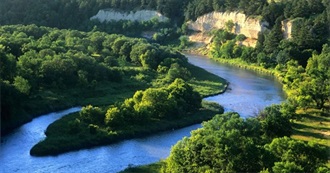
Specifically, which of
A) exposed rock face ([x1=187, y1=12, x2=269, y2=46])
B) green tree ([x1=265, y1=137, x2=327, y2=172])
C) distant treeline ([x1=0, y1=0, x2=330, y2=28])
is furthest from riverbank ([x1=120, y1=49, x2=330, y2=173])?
exposed rock face ([x1=187, y1=12, x2=269, y2=46])

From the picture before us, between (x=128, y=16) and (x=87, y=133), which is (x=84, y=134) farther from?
(x=128, y=16)

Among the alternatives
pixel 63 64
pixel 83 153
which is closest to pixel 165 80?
pixel 63 64

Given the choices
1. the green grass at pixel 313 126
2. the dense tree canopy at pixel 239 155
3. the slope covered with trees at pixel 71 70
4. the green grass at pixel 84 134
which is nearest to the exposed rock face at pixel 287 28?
the slope covered with trees at pixel 71 70

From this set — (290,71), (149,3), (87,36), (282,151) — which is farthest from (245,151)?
(149,3)

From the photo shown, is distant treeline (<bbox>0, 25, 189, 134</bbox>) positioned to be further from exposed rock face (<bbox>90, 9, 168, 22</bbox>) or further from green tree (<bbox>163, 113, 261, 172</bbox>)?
exposed rock face (<bbox>90, 9, 168, 22</bbox>)

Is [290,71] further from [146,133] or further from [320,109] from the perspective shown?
[146,133]

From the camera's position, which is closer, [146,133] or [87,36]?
[146,133]
